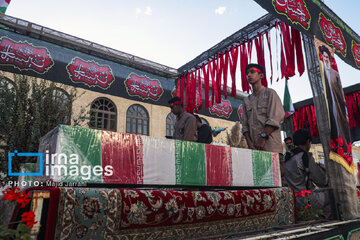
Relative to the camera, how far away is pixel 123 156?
1.60 metres

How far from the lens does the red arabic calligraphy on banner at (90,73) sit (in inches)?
343

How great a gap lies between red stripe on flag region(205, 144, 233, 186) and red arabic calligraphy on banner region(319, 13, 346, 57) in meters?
2.74

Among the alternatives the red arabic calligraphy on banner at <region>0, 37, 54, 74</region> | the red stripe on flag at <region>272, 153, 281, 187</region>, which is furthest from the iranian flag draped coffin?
the red arabic calligraphy on banner at <region>0, 37, 54, 74</region>

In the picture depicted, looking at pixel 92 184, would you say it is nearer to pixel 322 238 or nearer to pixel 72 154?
pixel 72 154

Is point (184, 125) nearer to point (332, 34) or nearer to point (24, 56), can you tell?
point (332, 34)

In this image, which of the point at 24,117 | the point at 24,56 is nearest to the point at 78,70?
the point at 24,56

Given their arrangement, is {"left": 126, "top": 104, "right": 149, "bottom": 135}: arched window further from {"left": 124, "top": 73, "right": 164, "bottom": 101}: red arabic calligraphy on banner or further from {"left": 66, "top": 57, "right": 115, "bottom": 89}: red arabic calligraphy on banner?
{"left": 66, "top": 57, "right": 115, "bottom": 89}: red arabic calligraphy on banner

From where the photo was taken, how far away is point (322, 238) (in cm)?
184

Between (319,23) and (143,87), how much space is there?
299 inches

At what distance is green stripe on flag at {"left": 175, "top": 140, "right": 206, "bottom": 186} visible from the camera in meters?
1.82

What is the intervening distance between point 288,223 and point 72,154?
1.79m

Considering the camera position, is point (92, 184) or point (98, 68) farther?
point (98, 68)

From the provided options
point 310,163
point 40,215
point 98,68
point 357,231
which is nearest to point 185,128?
point 310,163

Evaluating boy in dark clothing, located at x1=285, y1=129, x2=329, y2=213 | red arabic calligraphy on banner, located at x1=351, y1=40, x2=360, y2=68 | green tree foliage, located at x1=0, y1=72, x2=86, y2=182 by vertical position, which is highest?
red arabic calligraphy on banner, located at x1=351, y1=40, x2=360, y2=68
